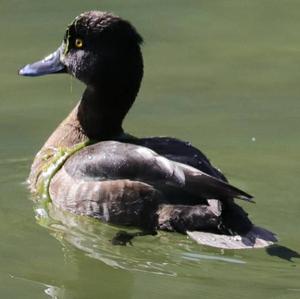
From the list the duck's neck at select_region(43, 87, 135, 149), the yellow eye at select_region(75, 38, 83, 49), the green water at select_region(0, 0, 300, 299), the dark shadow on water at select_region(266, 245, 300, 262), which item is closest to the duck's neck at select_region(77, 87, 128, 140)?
the duck's neck at select_region(43, 87, 135, 149)

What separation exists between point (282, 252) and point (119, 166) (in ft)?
3.98

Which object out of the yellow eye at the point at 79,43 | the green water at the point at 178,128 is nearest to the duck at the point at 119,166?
the yellow eye at the point at 79,43

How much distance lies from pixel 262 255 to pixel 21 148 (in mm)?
2597

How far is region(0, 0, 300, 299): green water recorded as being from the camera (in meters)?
7.94

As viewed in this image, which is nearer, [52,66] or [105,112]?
[105,112]

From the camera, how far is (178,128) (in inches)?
413

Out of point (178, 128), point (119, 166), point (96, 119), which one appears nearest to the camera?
point (119, 166)

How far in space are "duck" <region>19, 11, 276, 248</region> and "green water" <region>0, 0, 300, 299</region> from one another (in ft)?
0.42

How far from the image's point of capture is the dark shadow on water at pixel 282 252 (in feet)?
26.9

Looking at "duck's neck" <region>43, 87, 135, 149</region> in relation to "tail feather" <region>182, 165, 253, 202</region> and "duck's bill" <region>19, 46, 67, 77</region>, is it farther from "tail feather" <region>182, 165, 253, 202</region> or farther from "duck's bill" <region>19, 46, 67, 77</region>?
"tail feather" <region>182, 165, 253, 202</region>

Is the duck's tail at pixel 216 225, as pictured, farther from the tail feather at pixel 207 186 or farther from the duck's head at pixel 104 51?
the duck's head at pixel 104 51

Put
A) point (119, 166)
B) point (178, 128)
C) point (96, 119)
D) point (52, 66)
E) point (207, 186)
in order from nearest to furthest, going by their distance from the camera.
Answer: point (207, 186) < point (119, 166) < point (96, 119) < point (52, 66) < point (178, 128)

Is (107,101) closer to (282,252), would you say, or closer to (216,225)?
(216,225)

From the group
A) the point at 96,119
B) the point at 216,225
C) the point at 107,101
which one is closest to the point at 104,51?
the point at 107,101
